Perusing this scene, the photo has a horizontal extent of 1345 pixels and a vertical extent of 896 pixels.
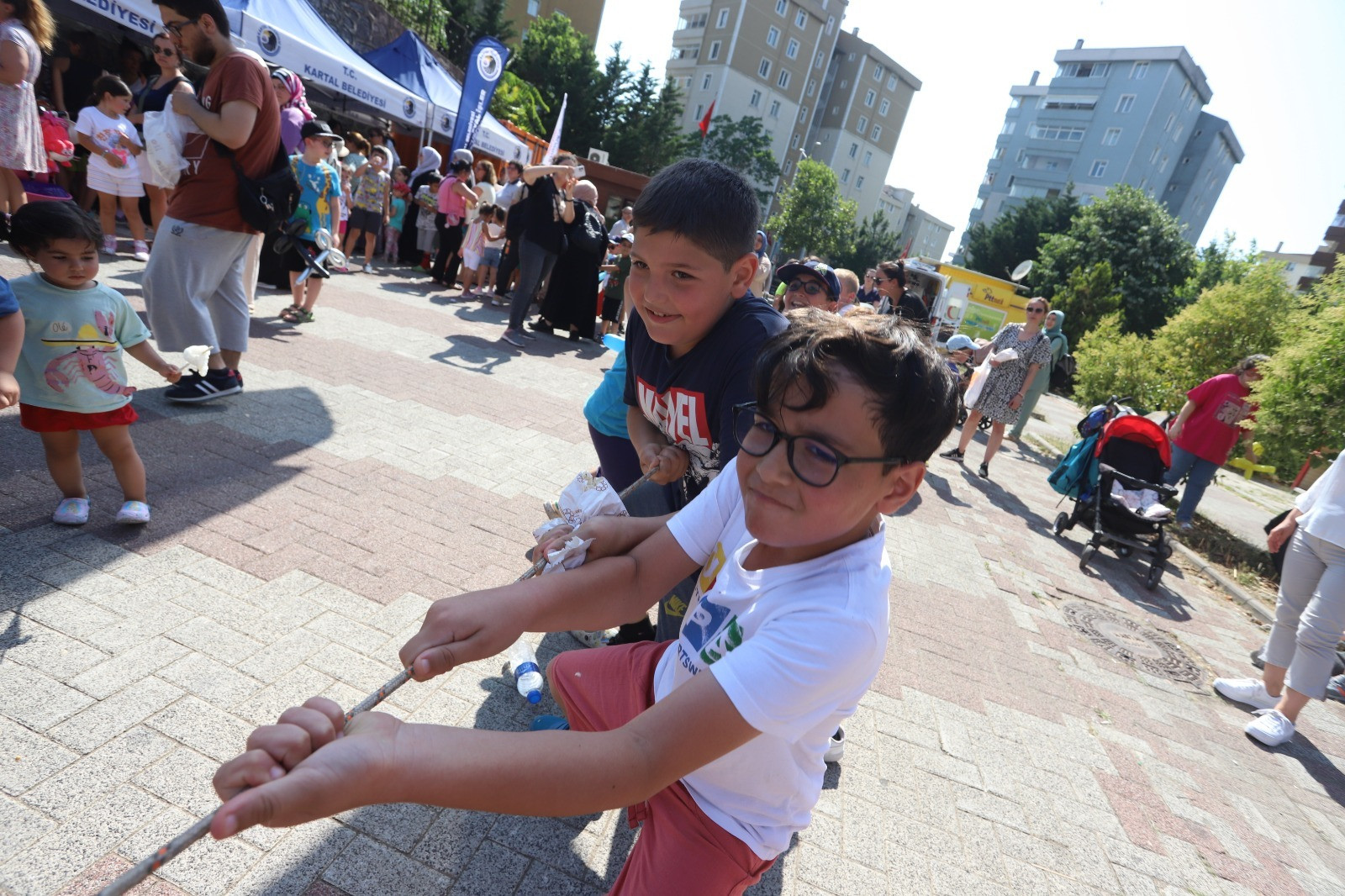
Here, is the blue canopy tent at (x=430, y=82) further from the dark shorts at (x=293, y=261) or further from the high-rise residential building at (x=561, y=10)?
the high-rise residential building at (x=561, y=10)

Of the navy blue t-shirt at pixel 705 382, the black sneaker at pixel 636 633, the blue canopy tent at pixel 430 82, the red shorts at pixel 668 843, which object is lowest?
the black sneaker at pixel 636 633

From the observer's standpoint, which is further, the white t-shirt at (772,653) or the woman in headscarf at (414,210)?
the woman in headscarf at (414,210)

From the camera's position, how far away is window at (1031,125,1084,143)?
5669cm

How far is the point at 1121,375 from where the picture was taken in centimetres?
1212

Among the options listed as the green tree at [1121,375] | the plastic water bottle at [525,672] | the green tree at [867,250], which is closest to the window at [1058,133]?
the green tree at [867,250]

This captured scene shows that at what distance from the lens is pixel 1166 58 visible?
2014 inches

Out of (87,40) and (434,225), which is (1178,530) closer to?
(434,225)

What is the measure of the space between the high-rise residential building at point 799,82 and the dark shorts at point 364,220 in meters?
48.5

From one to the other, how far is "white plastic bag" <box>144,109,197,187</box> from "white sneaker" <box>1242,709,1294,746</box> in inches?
286

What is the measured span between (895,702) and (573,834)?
76.2 inches

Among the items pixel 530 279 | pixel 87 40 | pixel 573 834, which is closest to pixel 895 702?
pixel 573 834

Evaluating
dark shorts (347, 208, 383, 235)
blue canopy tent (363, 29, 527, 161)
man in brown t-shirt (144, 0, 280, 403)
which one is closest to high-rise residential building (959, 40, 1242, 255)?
blue canopy tent (363, 29, 527, 161)

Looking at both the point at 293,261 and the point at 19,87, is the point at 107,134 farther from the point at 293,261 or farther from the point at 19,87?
the point at 293,261

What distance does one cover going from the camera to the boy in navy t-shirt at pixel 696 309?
2051 millimetres
